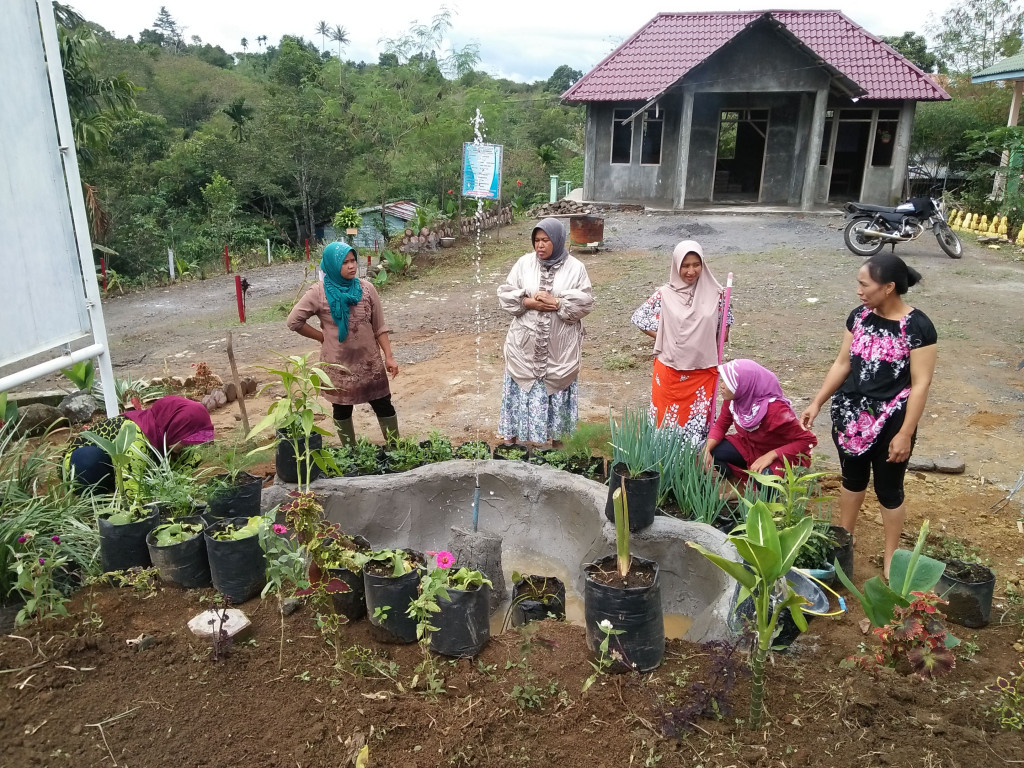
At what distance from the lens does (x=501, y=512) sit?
12.1ft

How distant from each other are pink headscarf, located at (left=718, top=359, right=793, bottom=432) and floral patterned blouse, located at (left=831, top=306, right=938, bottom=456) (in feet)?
1.07

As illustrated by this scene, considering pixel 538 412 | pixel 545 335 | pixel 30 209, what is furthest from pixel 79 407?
pixel 545 335

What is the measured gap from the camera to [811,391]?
20.2 feet

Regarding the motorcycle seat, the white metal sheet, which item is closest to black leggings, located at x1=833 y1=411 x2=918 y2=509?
the white metal sheet

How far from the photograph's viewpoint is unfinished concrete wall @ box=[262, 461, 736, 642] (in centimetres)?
315

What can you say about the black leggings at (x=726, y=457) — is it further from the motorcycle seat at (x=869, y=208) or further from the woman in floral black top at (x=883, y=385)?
the motorcycle seat at (x=869, y=208)

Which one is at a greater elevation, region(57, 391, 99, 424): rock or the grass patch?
region(57, 391, 99, 424): rock

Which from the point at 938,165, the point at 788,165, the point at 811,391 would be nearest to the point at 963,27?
the point at 938,165

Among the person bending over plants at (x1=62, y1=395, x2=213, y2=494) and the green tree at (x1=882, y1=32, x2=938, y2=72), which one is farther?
the green tree at (x1=882, y1=32, x2=938, y2=72)

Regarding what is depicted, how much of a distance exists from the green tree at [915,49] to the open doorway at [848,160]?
44.7ft

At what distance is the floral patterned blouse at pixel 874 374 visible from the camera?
2.95 m

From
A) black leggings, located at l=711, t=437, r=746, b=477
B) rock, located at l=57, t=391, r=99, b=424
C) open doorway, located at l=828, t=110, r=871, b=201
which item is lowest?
rock, located at l=57, t=391, r=99, b=424

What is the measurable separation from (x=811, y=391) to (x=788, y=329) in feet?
6.76

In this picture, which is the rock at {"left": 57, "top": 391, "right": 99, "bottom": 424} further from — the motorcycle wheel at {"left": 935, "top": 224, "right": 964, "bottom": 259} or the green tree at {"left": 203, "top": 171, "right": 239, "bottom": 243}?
the green tree at {"left": 203, "top": 171, "right": 239, "bottom": 243}
